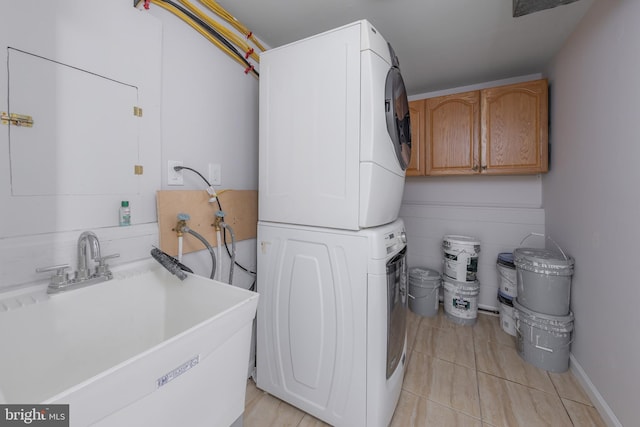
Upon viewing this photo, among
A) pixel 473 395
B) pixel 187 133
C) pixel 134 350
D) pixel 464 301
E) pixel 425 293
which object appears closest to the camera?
pixel 134 350

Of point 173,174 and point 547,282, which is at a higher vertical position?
point 173,174

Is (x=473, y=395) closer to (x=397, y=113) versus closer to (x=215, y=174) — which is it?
(x=397, y=113)

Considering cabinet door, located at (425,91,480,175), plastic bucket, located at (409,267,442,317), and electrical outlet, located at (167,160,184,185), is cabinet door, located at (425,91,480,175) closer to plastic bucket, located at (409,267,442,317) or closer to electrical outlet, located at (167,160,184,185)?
plastic bucket, located at (409,267,442,317)

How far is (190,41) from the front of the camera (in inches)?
52.5

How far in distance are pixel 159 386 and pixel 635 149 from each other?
210 cm

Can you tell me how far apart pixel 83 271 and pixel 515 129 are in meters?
3.07

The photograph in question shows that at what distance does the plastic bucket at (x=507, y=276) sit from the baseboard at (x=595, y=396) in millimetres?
564

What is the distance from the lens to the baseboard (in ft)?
4.29

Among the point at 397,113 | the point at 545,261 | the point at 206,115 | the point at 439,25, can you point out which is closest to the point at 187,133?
the point at 206,115

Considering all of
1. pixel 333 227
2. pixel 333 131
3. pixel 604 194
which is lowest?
pixel 333 227

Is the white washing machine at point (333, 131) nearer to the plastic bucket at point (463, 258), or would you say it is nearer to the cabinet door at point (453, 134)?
the cabinet door at point (453, 134)

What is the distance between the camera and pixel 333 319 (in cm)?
126

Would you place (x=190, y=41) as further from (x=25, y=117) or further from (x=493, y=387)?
(x=493, y=387)

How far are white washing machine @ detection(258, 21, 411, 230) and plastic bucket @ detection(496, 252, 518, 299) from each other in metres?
1.55
